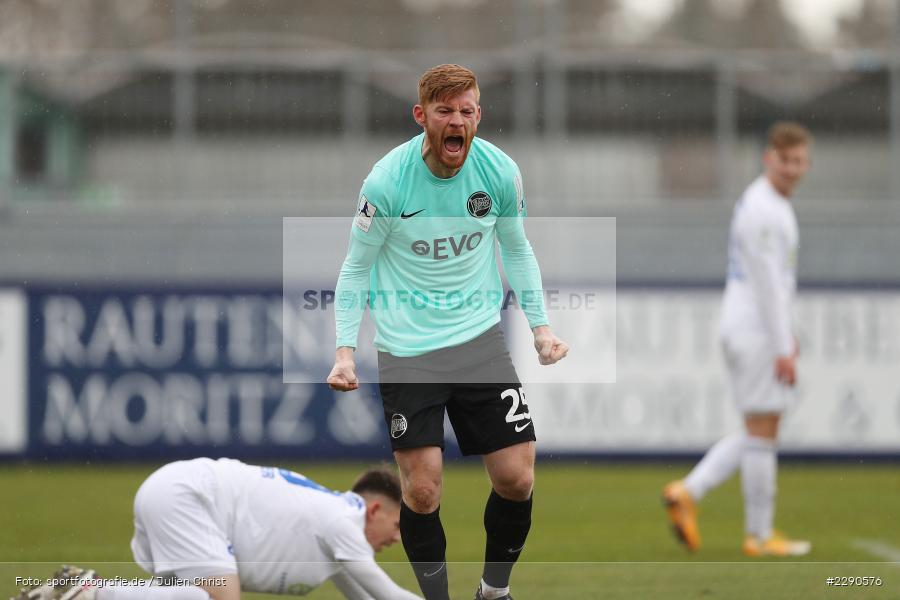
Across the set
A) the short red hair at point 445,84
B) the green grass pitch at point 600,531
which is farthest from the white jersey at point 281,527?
the short red hair at point 445,84

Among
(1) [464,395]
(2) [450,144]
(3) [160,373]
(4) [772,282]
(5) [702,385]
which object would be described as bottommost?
(5) [702,385]

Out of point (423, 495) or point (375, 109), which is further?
point (375, 109)

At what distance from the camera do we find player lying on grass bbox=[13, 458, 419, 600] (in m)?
4.57

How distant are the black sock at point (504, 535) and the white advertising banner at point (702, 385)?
604 centimetres

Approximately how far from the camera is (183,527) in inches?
182

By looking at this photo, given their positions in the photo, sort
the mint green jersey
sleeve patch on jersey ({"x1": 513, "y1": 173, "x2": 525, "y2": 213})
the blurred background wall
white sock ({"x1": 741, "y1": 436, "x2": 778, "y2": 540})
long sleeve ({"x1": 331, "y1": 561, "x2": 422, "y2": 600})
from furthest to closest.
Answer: the blurred background wall
white sock ({"x1": 741, "y1": 436, "x2": 778, "y2": 540})
sleeve patch on jersey ({"x1": 513, "y1": 173, "x2": 525, "y2": 213})
the mint green jersey
long sleeve ({"x1": 331, "y1": 561, "x2": 422, "y2": 600})

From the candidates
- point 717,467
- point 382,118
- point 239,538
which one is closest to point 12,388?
point 382,118

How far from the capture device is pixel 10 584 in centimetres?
544

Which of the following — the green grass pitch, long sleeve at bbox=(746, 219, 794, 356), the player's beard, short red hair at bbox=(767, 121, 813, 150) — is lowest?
the green grass pitch

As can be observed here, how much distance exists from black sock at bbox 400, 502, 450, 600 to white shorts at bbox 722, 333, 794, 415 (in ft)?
9.53

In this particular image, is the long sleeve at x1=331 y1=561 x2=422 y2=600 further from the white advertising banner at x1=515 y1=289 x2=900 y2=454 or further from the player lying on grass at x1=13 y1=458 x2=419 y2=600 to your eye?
the white advertising banner at x1=515 y1=289 x2=900 y2=454

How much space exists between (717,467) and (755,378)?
0.52 metres

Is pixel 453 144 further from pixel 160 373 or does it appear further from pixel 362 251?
pixel 160 373

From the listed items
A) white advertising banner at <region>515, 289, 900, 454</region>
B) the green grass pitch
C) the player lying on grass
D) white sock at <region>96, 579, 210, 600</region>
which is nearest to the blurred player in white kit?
the green grass pitch
